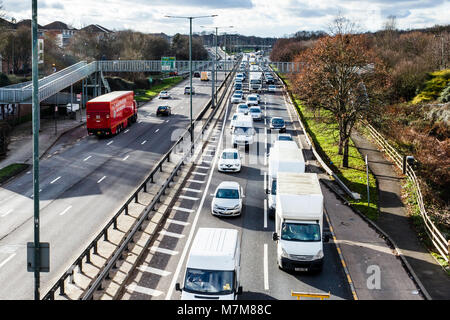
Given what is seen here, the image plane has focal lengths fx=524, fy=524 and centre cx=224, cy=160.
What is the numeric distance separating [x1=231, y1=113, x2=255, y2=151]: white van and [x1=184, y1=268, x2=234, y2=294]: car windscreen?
2745 centimetres

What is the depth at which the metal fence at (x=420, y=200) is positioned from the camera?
21997mm

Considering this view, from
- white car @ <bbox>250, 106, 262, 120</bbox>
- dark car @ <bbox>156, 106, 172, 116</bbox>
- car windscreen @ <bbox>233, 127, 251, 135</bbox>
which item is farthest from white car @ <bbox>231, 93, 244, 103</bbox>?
car windscreen @ <bbox>233, 127, 251, 135</bbox>

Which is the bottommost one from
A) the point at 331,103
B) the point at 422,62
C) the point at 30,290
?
the point at 30,290

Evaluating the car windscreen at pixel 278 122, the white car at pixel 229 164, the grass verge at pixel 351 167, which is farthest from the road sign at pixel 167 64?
the white car at pixel 229 164

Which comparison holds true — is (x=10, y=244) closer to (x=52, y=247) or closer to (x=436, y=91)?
(x=52, y=247)

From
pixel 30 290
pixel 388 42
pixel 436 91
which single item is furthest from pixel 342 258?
pixel 388 42

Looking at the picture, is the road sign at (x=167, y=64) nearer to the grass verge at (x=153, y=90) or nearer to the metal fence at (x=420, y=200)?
the grass verge at (x=153, y=90)

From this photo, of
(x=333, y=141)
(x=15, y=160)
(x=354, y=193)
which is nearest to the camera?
(x=354, y=193)

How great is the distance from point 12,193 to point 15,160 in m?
9.26

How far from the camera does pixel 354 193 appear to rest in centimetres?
3002

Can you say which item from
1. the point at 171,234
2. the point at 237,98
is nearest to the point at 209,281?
the point at 171,234

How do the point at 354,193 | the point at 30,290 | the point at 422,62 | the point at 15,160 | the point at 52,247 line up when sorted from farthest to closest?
the point at 422,62, the point at 15,160, the point at 354,193, the point at 52,247, the point at 30,290

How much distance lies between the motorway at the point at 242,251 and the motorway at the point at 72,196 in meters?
3.26

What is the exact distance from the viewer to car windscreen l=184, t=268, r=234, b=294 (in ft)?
50.0
